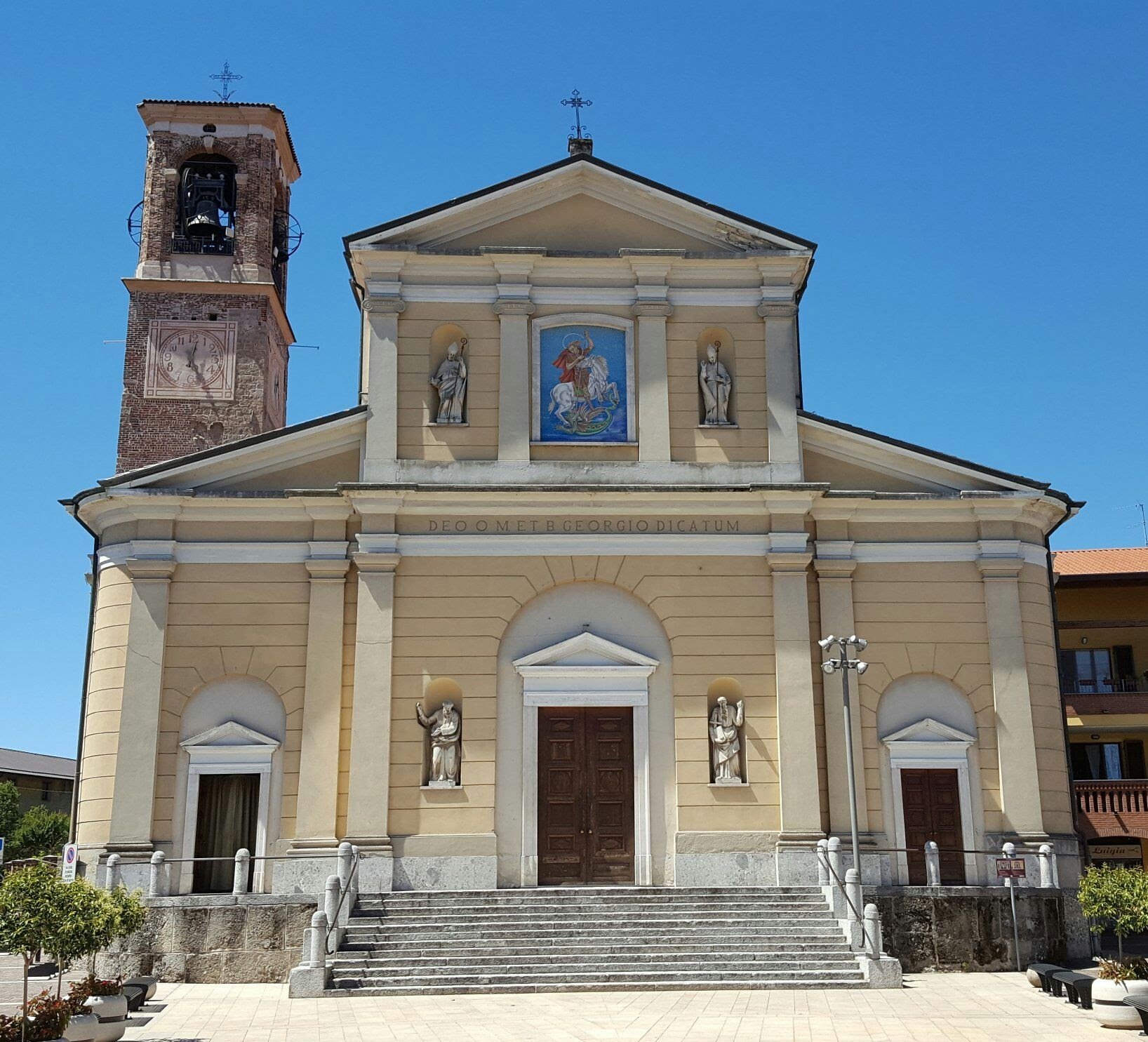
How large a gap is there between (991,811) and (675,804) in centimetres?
636

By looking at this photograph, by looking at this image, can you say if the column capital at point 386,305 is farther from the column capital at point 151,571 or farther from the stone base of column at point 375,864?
the stone base of column at point 375,864

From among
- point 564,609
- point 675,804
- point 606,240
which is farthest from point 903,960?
point 606,240

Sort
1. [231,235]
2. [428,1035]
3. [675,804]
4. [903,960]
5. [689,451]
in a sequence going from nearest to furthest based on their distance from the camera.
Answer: [428,1035] < [903,960] < [675,804] < [689,451] < [231,235]

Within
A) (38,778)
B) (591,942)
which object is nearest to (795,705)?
(591,942)

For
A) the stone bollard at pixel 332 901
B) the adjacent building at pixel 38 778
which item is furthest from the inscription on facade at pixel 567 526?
the adjacent building at pixel 38 778

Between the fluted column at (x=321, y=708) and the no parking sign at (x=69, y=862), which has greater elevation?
the fluted column at (x=321, y=708)

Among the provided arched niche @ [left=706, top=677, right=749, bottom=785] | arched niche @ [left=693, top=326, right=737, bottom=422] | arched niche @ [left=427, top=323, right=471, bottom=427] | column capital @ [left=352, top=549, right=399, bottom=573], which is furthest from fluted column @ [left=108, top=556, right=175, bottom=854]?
arched niche @ [left=693, top=326, right=737, bottom=422]

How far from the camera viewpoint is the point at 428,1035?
1755 cm

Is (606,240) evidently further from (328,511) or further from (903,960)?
(903,960)

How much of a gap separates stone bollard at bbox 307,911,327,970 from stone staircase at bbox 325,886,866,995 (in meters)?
0.40

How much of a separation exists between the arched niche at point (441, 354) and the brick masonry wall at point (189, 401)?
40.3 ft

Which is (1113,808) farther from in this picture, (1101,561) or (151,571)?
(151,571)

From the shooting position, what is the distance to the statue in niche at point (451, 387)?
2744 centimetres

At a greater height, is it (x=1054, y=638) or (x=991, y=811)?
(x=1054, y=638)
